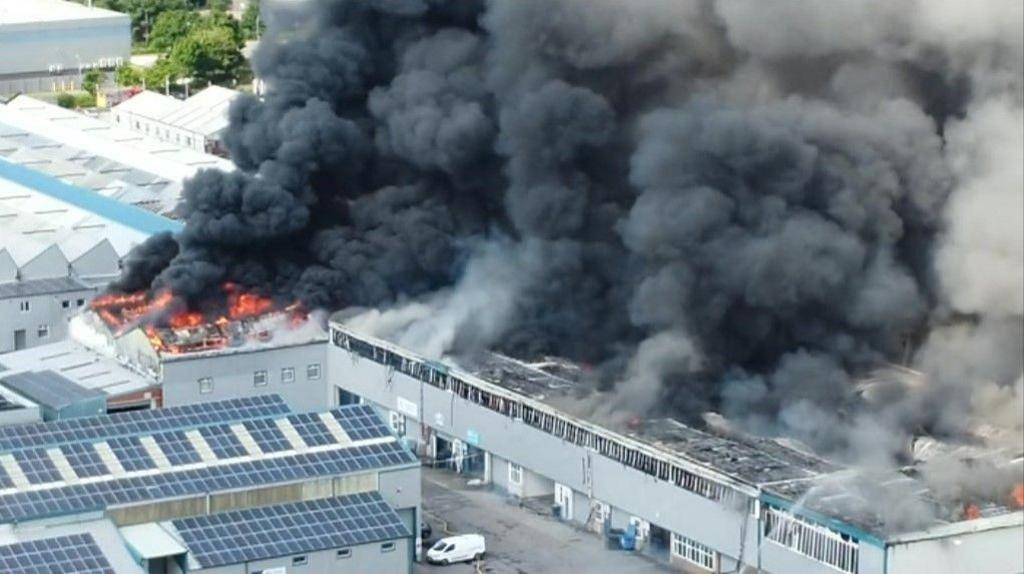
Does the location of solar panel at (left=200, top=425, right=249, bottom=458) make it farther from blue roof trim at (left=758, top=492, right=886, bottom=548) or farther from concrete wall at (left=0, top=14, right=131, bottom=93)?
concrete wall at (left=0, top=14, right=131, bottom=93)

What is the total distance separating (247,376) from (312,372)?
111 cm

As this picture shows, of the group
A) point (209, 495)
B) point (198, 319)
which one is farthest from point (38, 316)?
point (209, 495)

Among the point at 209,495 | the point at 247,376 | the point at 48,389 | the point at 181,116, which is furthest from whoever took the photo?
the point at 181,116

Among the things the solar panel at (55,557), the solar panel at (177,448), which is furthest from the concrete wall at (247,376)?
the solar panel at (55,557)

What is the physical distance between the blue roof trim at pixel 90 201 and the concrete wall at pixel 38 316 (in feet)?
6.24

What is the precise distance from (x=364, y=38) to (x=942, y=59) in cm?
992

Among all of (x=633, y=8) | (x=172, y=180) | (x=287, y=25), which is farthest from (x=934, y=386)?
(x=172, y=180)

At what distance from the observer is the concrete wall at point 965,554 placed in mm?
24547

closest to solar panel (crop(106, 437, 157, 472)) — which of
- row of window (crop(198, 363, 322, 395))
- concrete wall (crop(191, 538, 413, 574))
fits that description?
concrete wall (crop(191, 538, 413, 574))

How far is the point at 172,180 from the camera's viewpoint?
43.6 metres

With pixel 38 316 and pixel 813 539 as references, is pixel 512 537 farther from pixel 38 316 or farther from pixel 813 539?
pixel 38 316

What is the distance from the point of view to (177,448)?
2658cm

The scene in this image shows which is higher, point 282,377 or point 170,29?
point 170,29

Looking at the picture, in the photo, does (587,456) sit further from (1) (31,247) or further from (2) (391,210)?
(1) (31,247)
